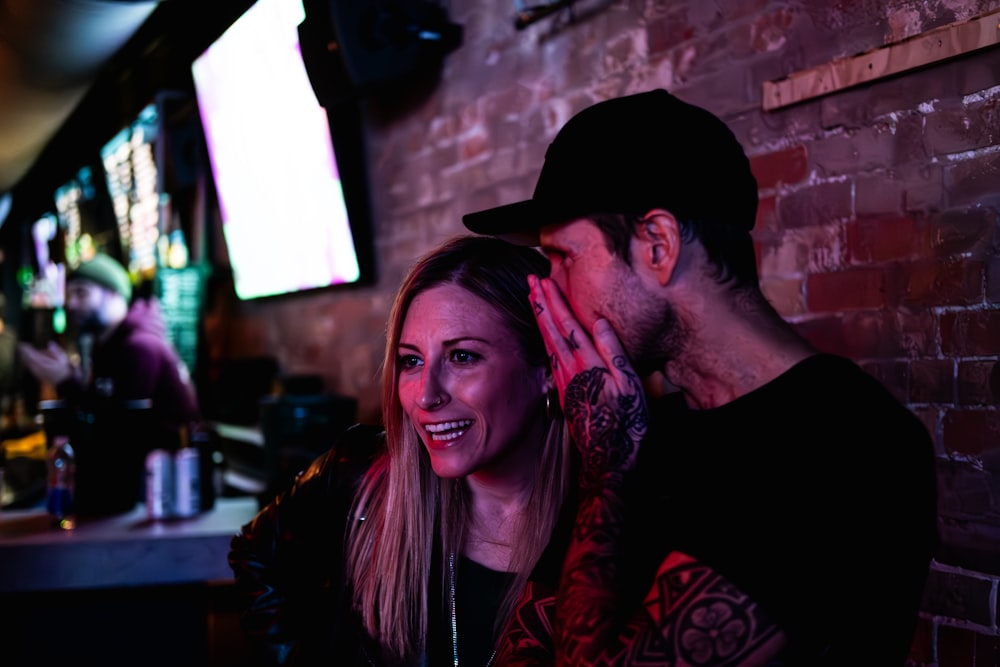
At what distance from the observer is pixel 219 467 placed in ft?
10.2

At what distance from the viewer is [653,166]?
4.05 feet

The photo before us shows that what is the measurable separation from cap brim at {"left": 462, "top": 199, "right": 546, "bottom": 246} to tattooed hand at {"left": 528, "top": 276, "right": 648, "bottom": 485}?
127mm

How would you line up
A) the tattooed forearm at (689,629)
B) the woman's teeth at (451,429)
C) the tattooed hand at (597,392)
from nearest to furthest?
the tattooed forearm at (689,629) < the tattooed hand at (597,392) < the woman's teeth at (451,429)

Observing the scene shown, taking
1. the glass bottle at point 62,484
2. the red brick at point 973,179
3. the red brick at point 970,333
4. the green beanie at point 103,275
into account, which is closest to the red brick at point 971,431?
the red brick at point 970,333

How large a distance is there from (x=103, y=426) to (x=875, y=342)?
7.49 feet

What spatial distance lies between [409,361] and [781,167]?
93 cm

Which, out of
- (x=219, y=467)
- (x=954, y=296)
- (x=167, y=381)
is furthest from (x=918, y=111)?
(x=167, y=381)

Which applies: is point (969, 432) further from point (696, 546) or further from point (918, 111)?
point (696, 546)

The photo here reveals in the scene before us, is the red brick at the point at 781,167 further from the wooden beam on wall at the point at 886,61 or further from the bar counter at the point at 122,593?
the bar counter at the point at 122,593

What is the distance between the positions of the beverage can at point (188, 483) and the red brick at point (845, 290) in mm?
1968

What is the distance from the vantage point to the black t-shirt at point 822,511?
990mm

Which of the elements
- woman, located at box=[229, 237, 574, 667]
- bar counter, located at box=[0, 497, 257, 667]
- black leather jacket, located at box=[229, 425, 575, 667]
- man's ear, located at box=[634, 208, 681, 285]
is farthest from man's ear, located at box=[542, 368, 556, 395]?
bar counter, located at box=[0, 497, 257, 667]

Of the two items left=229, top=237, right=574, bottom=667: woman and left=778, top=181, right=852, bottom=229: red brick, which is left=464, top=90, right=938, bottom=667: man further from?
left=778, top=181, right=852, bottom=229: red brick

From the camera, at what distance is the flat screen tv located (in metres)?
3.83
